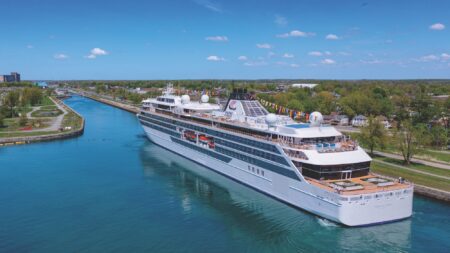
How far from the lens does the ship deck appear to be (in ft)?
90.7

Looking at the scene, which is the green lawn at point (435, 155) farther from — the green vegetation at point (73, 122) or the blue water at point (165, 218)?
the green vegetation at point (73, 122)

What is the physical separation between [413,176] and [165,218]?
27239mm

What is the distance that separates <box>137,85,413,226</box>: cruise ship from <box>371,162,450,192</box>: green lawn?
8641mm

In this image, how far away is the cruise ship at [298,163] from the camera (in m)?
Answer: 28.0

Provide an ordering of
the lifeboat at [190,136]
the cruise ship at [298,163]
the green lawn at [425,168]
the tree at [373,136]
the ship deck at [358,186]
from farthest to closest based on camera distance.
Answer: the lifeboat at [190,136]
the tree at [373,136]
the green lawn at [425,168]
the cruise ship at [298,163]
the ship deck at [358,186]

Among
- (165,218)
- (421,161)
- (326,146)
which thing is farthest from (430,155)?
(165,218)

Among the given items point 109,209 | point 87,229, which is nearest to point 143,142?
point 109,209

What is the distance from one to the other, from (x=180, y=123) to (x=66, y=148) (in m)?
24.1

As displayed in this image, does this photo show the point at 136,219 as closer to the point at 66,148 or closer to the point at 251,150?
the point at 251,150

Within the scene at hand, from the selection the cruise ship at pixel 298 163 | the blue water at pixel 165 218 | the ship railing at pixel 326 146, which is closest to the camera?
the blue water at pixel 165 218

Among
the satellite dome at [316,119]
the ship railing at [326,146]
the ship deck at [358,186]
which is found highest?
the satellite dome at [316,119]

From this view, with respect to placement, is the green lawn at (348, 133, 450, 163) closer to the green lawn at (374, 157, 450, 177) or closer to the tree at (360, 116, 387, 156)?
the tree at (360, 116, 387, 156)

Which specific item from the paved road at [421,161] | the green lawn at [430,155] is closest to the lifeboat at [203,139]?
the paved road at [421,161]

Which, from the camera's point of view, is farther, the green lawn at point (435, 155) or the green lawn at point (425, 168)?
the green lawn at point (435, 155)
